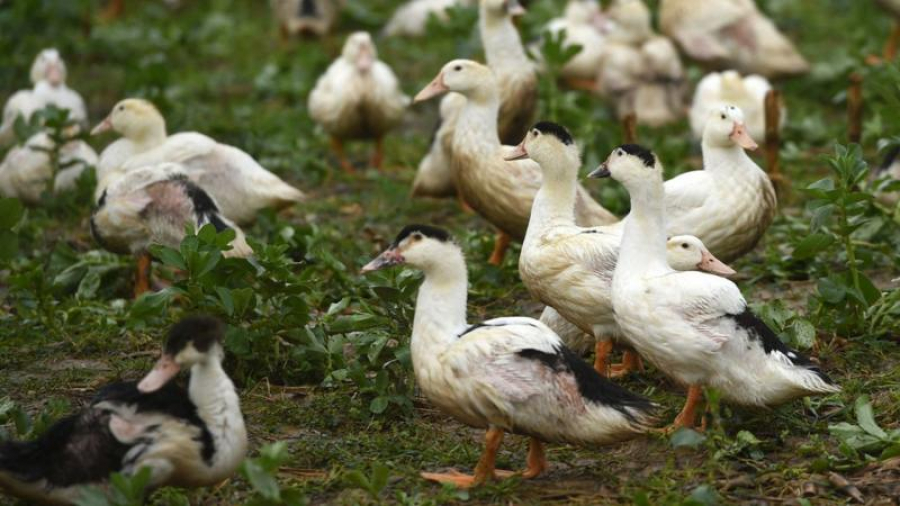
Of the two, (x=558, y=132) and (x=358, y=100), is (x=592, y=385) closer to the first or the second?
(x=558, y=132)

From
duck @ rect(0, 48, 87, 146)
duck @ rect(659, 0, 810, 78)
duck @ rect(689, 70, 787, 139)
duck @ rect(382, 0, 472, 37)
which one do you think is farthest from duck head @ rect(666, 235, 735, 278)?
duck @ rect(382, 0, 472, 37)

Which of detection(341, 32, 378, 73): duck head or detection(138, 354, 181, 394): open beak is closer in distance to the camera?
detection(138, 354, 181, 394): open beak

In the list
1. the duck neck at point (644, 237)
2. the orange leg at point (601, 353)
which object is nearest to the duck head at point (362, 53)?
the orange leg at point (601, 353)

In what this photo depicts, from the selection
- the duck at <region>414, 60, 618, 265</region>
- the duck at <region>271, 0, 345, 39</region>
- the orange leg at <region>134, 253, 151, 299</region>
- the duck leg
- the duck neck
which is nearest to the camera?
the duck leg

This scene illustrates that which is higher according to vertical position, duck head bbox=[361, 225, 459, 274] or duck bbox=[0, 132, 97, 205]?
duck head bbox=[361, 225, 459, 274]

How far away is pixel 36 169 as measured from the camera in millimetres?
8633

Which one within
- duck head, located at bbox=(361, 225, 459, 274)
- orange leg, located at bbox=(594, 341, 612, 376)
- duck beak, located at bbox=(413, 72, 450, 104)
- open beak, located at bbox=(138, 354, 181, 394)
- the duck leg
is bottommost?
the duck leg

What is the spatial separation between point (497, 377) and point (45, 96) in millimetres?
5891

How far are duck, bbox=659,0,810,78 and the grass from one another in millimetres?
263

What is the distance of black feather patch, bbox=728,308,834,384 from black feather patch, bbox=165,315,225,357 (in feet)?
6.10

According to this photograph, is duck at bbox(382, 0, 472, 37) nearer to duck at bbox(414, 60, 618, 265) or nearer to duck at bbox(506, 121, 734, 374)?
duck at bbox(414, 60, 618, 265)

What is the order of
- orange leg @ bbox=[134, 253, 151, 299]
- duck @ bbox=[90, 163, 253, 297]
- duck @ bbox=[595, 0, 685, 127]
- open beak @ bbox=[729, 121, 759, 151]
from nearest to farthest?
open beak @ bbox=[729, 121, 759, 151], duck @ bbox=[90, 163, 253, 297], orange leg @ bbox=[134, 253, 151, 299], duck @ bbox=[595, 0, 685, 127]

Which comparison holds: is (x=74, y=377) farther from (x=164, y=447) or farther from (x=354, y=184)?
(x=354, y=184)

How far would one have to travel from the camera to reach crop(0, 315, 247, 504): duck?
464 centimetres
